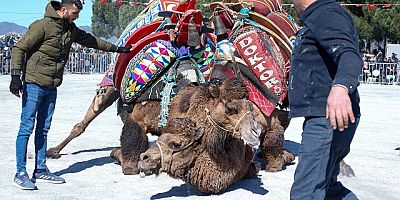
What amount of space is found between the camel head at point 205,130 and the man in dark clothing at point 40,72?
153cm

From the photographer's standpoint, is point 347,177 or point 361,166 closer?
point 347,177

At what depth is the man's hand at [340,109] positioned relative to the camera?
9.67 ft

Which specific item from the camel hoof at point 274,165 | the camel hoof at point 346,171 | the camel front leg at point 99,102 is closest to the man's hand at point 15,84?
the camel front leg at point 99,102

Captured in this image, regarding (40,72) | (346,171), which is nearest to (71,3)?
(40,72)

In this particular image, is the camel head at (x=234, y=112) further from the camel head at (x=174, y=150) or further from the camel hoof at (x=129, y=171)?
the camel hoof at (x=129, y=171)

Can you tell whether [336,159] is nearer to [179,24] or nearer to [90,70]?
[179,24]

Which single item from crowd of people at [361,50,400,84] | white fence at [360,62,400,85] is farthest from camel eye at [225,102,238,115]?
white fence at [360,62,400,85]

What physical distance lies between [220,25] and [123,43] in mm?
1459

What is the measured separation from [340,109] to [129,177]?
3723mm

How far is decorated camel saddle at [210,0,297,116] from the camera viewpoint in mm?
5655

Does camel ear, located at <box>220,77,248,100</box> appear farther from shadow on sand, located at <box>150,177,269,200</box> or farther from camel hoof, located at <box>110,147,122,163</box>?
camel hoof, located at <box>110,147,122,163</box>

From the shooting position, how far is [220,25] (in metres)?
5.89

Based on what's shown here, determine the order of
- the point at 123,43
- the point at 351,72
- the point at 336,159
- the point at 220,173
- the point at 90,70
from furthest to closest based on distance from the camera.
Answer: the point at 90,70, the point at 123,43, the point at 220,173, the point at 336,159, the point at 351,72

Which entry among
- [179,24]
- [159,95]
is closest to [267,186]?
[159,95]
